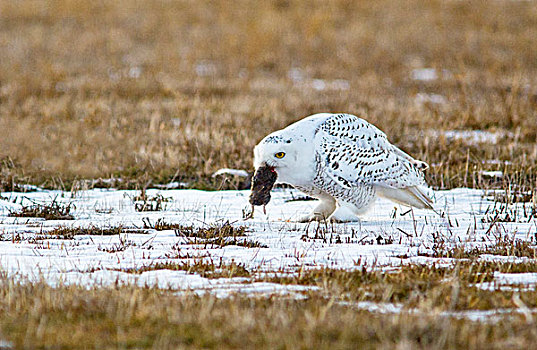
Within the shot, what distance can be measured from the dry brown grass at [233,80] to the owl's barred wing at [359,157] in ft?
8.02

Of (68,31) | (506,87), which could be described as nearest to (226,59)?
(68,31)

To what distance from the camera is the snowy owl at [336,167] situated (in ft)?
23.5

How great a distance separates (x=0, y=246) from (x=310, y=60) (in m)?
17.8

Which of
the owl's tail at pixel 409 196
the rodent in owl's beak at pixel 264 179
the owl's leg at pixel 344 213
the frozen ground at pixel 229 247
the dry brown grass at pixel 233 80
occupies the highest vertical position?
the dry brown grass at pixel 233 80

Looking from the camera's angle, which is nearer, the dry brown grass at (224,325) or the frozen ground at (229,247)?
the dry brown grass at (224,325)

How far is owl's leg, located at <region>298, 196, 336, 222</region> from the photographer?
785 centimetres

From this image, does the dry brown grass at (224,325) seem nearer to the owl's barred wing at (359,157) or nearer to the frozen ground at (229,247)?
the frozen ground at (229,247)

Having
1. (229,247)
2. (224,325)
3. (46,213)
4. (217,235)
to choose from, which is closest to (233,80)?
(46,213)

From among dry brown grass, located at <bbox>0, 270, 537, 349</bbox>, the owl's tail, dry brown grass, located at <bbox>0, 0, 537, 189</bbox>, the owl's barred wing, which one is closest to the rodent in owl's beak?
the owl's barred wing

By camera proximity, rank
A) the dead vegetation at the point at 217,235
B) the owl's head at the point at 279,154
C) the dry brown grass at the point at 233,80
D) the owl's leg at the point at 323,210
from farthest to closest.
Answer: the dry brown grass at the point at 233,80 < the owl's leg at the point at 323,210 < the owl's head at the point at 279,154 < the dead vegetation at the point at 217,235

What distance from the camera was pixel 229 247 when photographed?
635cm

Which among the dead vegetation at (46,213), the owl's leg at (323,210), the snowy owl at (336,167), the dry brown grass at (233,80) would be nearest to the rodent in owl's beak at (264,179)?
the snowy owl at (336,167)

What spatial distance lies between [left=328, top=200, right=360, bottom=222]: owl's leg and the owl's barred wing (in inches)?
11.5

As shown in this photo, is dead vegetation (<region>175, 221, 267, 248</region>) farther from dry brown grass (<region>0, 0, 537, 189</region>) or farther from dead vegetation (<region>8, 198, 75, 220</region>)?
dry brown grass (<region>0, 0, 537, 189</region>)
